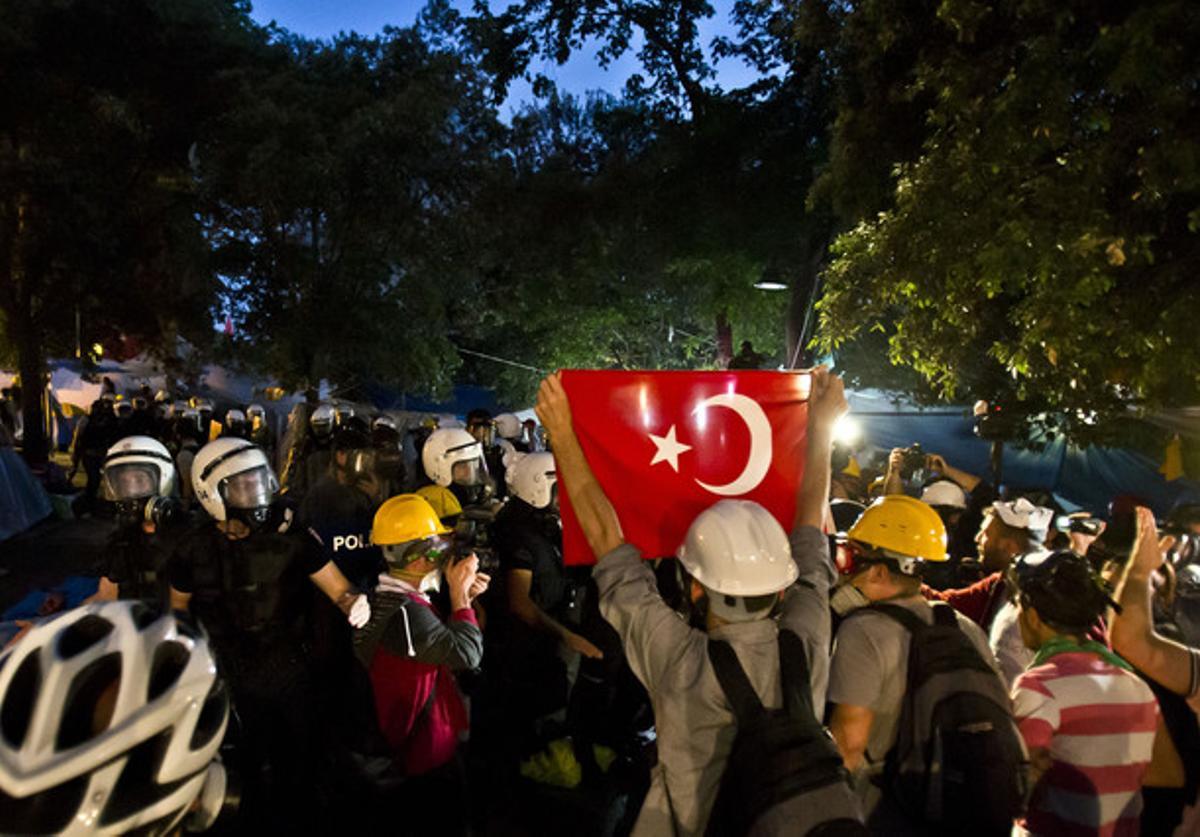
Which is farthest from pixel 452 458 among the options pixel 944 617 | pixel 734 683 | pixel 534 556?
pixel 734 683

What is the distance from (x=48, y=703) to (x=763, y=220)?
13056 millimetres

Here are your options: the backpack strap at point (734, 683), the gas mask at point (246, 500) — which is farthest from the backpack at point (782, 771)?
the gas mask at point (246, 500)

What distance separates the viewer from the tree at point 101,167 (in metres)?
16.4

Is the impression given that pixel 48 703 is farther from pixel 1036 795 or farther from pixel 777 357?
pixel 777 357

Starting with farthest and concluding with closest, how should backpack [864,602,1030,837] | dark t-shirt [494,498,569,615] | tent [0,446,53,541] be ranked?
tent [0,446,53,541]
dark t-shirt [494,498,569,615]
backpack [864,602,1030,837]

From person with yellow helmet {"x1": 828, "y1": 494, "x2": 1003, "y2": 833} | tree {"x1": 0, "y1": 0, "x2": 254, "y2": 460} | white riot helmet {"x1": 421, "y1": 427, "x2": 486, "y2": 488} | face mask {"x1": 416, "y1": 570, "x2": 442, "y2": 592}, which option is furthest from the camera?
tree {"x1": 0, "y1": 0, "x2": 254, "y2": 460}

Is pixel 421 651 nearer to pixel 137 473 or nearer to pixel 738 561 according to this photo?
pixel 738 561

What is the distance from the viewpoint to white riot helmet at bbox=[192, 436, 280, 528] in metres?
3.78

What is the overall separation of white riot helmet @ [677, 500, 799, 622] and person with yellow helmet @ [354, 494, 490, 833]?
1527mm

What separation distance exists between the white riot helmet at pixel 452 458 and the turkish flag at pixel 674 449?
3.90 meters

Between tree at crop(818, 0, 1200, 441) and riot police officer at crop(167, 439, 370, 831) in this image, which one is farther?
tree at crop(818, 0, 1200, 441)

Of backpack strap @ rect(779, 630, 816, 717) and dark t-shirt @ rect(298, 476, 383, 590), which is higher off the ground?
backpack strap @ rect(779, 630, 816, 717)

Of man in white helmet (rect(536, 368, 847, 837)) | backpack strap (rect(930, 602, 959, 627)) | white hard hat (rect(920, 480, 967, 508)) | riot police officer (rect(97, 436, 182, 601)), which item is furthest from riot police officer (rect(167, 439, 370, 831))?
white hard hat (rect(920, 480, 967, 508))

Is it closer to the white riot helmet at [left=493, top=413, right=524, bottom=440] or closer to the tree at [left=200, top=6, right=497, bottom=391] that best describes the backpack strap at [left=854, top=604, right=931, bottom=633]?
the white riot helmet at [left=493, top=413, right=524, bottom=440]
